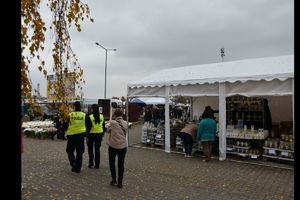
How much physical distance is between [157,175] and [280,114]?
7236mm

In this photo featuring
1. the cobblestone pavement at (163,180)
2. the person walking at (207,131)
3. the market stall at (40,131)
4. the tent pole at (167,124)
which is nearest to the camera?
the cobblestone pavement at (163,180)

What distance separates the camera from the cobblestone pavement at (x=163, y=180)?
5.51m

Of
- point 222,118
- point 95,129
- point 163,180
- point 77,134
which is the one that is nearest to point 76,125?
point 77,134

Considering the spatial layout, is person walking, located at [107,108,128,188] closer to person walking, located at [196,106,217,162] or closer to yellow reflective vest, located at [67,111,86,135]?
yellow reflective vest, located at [67,111,86,135]

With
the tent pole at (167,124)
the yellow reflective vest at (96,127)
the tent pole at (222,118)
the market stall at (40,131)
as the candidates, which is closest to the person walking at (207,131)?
the tent pole at (222,118)

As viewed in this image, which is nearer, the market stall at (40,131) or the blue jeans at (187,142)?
the blue jeans at (187,142)

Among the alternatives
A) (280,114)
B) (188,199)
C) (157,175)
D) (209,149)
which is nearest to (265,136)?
(209,149)

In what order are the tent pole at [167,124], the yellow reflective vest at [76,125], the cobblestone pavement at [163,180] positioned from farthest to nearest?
the tent pole at [167,124] < the yellow reflective vest at [76,125] < the cobblestone pavement at [163,180]

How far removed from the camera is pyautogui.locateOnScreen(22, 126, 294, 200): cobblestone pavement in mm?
5512

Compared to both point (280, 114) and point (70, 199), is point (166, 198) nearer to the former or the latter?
point (70, 199)

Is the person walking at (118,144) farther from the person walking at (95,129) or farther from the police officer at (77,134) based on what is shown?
the person walking at (95,129)

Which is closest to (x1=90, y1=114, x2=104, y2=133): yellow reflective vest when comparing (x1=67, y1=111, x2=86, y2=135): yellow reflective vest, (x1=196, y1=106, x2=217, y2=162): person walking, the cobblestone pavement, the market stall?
(x1=67, y1=111, x2=86, y2=135): yellow reflective vest
